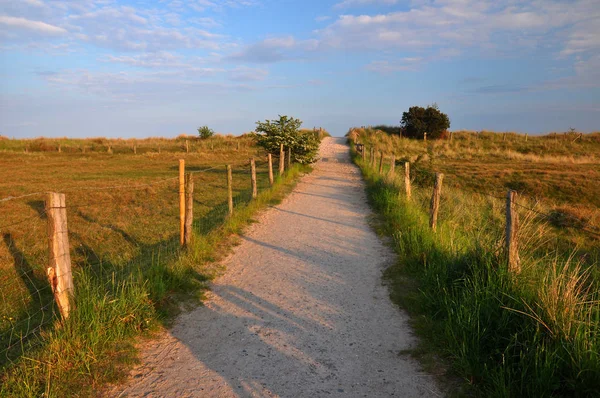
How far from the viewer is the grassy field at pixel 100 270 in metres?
4.06

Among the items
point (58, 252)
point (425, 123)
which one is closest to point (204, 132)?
point (425, 123)

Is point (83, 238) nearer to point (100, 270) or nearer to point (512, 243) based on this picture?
point (100, 270)

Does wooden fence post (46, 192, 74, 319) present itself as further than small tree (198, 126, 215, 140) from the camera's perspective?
No

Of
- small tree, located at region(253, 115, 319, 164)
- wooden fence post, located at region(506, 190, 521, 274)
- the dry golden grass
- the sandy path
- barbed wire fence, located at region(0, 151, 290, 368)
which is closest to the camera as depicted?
the sandy path

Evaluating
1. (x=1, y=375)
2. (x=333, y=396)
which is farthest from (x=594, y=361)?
(x=1, y=375)

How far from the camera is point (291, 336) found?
4980 millimetres

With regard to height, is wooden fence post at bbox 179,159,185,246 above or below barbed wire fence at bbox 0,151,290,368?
above

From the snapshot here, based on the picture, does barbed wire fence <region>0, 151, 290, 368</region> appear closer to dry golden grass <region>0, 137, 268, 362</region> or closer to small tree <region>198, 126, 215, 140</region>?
dry golden grass <region>0, 137, 268, 362</region>

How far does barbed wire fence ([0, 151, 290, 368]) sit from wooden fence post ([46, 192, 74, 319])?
24 millimetres

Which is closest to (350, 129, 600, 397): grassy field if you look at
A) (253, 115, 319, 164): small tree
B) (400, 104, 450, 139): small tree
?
(253, 115, 319, 164): small tree

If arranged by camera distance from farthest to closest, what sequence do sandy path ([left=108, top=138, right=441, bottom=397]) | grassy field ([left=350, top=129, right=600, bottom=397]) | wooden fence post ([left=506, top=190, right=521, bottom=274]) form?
wooden fence post ([left=506, top=190, right=521, bottom=274])
sandy path ([left=108, top=138, right=441, bottom=397])
grassy field ([left=350, top=129, right=600, bottom=397])

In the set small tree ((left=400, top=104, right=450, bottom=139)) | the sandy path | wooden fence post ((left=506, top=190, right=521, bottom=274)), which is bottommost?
the sandy path

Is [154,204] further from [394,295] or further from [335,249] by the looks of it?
[394,295]

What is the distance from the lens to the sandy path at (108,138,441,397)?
3986 millimetres
